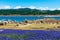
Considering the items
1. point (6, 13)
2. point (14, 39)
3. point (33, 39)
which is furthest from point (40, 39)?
point (6, 13)

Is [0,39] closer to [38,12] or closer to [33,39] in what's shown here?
[33,39]

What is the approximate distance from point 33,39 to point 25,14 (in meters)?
188

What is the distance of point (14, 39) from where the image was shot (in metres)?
10.1

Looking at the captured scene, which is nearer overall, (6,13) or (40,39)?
(40,39)

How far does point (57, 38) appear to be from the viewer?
10.3 meters

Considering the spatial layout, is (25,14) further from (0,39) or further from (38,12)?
(0,39)

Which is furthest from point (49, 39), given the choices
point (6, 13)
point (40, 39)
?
point (6, 13)

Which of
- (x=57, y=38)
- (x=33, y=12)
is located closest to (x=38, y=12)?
(x=33, y=12)

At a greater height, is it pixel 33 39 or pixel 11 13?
pixel 33 39

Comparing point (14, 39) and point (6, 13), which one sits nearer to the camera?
point (14, 39)

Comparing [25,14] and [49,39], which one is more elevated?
[49,39]

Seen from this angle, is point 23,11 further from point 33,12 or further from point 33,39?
point 33,39

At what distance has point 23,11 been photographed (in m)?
194

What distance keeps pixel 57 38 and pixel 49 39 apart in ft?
1.73
